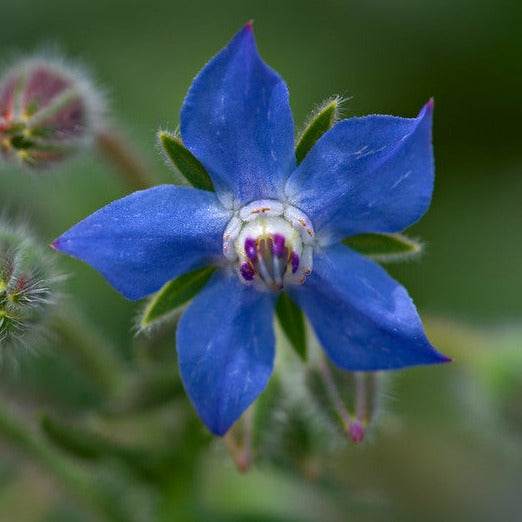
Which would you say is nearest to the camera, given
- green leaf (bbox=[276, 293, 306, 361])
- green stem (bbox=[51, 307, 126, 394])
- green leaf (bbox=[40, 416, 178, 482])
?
green leaf (bbox=[276, 293, 306, 361])

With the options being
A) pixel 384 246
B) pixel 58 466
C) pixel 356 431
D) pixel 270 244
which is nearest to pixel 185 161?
pixel 270 244

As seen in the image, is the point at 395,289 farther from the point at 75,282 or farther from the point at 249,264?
the point at 75,282

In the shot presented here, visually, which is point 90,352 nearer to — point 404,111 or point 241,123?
point 241,123

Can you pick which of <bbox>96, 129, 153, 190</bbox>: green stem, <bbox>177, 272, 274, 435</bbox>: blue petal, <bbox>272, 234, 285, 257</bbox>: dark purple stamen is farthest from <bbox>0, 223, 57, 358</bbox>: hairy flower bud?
<bbox>96, 129, 153, 190</bbox>: green stem

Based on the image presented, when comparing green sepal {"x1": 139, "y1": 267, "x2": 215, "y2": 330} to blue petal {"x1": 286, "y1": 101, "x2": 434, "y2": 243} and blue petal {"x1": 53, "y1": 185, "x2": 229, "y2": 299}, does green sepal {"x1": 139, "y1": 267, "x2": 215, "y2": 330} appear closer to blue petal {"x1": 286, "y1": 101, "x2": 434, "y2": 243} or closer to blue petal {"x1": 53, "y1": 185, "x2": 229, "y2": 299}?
blue petal {"x1": 53, "y1": 185, "x2": 229, "y2": 299}

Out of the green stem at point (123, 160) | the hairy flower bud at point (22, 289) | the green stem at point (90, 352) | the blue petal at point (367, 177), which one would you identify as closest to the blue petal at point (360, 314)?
the blue petal at point (367, 177)

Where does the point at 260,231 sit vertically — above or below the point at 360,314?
above
